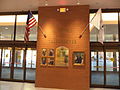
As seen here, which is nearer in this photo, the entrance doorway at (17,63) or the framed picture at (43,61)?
the framed picture at (43,61)

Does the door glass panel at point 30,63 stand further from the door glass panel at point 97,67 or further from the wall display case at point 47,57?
the door glass panel at point 97,67

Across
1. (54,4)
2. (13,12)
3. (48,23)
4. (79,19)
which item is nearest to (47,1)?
(54,4)

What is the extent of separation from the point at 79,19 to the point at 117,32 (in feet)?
7.48

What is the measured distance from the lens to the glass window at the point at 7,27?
335 inches

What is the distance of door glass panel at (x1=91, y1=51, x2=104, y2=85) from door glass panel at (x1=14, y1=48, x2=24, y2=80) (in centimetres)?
430

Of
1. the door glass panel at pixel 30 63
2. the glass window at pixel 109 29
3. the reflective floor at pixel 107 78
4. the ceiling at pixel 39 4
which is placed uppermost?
the ceiling at pixel 39 4

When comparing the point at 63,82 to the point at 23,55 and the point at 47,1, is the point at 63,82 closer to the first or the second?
the point at 23,55

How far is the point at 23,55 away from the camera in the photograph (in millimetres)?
8273

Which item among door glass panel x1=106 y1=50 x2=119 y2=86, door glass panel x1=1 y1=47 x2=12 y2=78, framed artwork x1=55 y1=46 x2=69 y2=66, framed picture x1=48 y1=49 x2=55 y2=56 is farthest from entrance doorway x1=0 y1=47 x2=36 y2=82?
door glass panel x1=106 y1=50 x2=119 y2=86

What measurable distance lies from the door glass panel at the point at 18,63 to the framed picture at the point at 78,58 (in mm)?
3409

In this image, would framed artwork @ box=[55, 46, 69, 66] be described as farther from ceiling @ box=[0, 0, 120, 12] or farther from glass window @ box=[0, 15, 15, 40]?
glass window @ box=[0, 15, 15, 40]

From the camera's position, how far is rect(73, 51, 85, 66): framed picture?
22.6 feet

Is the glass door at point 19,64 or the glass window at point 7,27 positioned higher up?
the glass window at point 7,27

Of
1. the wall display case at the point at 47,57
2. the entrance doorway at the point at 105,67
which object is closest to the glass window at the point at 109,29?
the entrance doorway at the point at 105,67
